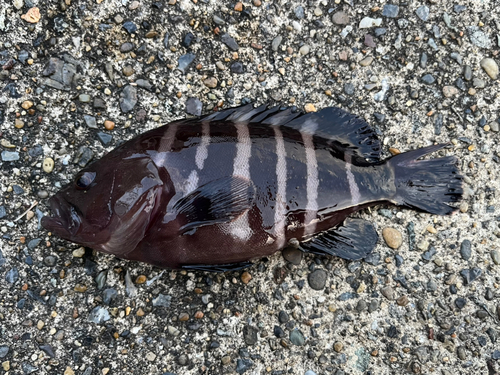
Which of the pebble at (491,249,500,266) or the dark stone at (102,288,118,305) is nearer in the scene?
the dark stone at (102,288,118,305)

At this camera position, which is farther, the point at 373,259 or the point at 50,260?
the point at 373,259

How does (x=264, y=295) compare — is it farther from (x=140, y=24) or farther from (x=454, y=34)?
(x=454, y=34)

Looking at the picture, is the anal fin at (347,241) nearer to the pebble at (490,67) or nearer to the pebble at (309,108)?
the pebble at (309,108)

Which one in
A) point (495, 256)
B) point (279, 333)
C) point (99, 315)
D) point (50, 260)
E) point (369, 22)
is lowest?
point (279, 333)

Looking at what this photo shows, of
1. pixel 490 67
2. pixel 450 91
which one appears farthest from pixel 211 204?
pixel 490 67

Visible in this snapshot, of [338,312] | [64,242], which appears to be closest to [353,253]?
[338,312]

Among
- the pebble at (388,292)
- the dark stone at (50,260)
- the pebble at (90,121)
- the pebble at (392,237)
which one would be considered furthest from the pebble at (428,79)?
the dark stone at (50,260)

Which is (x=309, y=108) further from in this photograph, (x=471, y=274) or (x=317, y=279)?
(x=471, y=274)

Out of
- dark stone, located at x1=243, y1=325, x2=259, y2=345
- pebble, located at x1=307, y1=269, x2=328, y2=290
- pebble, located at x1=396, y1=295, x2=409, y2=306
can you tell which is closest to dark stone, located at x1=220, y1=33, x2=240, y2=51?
pebble, located at x1=307, y1=269, x2=328, y2=290

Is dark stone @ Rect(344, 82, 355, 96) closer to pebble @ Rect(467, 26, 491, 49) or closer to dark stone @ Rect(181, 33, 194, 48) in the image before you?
pebble @ Rect(467, 26, 491, 49)
